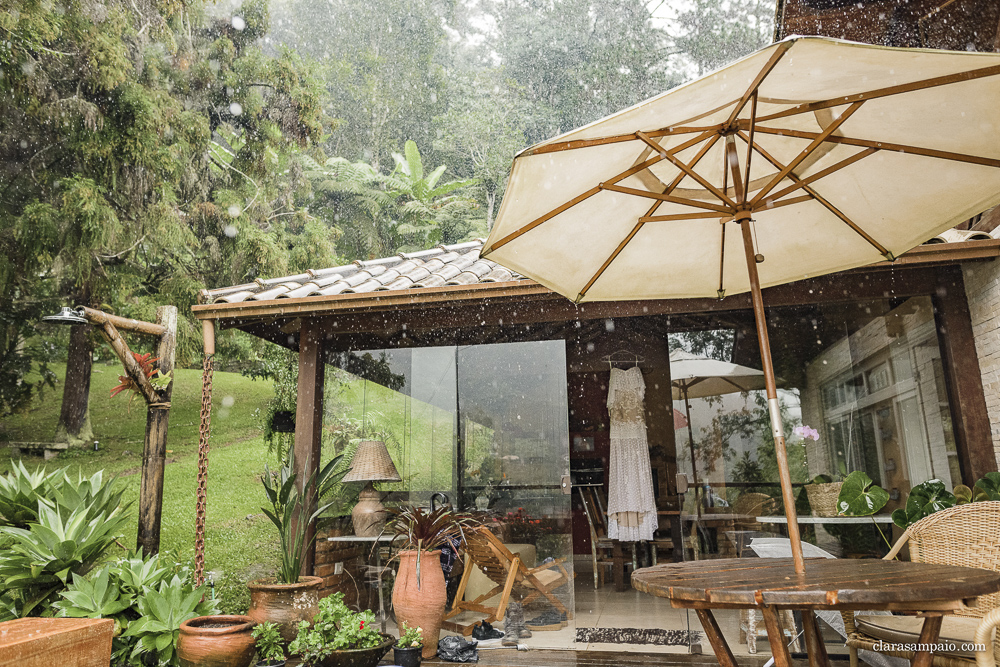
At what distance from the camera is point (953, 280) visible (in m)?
4.18

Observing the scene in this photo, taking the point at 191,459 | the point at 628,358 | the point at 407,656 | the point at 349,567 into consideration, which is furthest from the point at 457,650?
the point at 191,459

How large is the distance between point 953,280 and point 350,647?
4.31 metres

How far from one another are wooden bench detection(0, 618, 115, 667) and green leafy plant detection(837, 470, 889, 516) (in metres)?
4.07

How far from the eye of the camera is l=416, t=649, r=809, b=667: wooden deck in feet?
12.4

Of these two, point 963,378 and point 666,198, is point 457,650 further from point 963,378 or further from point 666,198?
point 963,378

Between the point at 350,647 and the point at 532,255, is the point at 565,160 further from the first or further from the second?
the point at 350,647

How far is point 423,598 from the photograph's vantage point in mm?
4160

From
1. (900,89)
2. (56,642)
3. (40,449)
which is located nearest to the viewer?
(900,89)

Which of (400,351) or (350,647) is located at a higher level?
(400,351)

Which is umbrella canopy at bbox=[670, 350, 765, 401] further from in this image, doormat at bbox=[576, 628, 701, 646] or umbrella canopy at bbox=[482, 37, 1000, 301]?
umbrella canopy at bbox=[482, 37, 1000, 301]

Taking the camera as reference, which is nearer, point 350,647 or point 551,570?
point 350,647

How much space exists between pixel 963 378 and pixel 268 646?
446 cm

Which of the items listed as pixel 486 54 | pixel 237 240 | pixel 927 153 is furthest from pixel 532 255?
pixel 486 54

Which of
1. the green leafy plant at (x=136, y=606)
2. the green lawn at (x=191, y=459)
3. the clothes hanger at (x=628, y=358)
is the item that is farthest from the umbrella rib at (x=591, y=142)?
the green lawn at (x=191, y=459)
